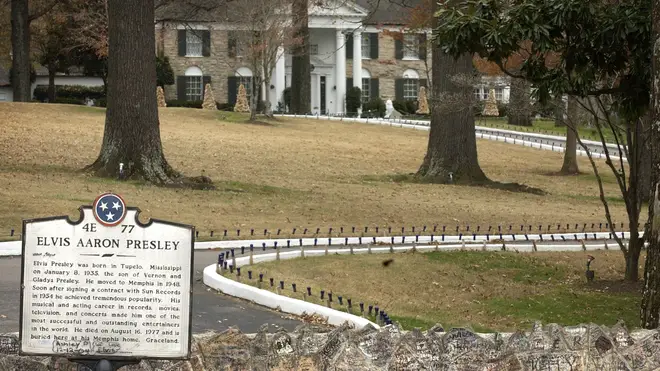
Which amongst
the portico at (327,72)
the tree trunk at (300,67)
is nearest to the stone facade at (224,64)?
the portico at (327,72)

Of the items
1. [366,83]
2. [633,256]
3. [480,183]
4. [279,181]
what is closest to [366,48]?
[366,83]

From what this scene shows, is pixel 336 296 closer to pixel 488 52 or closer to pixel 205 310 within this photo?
pixel 205 310

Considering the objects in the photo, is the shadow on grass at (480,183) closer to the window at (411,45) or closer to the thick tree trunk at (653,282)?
the thick tree trunk at (653,282)

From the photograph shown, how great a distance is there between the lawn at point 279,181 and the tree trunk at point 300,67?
204 inches

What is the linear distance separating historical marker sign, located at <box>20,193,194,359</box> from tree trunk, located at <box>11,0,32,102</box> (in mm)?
38596

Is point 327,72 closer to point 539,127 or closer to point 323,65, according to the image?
point 323,65

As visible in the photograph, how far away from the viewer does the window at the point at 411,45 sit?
56.4 m

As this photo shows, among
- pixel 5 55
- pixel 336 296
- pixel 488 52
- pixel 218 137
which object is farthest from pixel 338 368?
pixel 5 55

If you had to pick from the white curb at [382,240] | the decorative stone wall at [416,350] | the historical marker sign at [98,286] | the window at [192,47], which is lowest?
the white curb at [382,240]

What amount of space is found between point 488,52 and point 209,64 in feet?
164

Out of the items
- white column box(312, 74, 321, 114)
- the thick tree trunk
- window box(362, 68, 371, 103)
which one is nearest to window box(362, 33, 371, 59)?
window box(362, 68, 371, 103)

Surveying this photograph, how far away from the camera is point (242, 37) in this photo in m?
49.2

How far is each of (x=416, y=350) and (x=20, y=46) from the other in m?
39.1

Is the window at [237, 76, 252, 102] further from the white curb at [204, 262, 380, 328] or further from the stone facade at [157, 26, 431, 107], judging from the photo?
the white curb at [204, 262, 380, 328]
